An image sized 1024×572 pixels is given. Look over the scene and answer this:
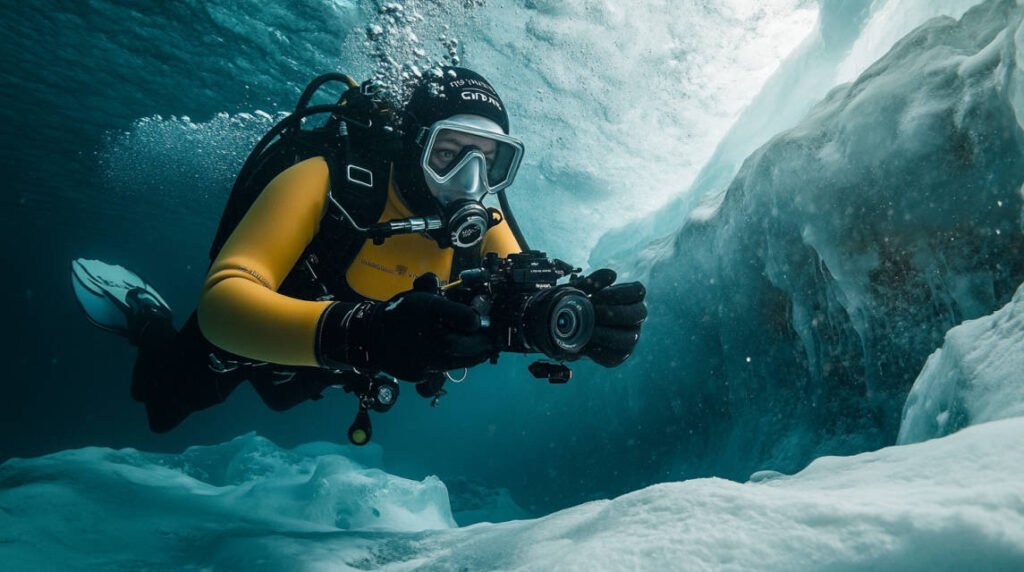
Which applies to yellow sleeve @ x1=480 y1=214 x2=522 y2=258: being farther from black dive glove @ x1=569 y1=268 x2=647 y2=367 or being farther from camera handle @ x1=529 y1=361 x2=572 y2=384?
camera handle @ x1=529 y1=361 x2=572 y2=384

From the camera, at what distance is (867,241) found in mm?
5316

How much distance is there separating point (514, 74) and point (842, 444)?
1065 centimetres

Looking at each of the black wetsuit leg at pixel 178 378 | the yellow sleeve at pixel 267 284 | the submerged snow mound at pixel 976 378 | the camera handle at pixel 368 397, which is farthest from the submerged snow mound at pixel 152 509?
the submerged snow mound at pixel 976 378

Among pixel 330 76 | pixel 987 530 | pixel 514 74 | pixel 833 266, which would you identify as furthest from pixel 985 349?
pixel 514 74

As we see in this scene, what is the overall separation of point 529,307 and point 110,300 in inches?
231

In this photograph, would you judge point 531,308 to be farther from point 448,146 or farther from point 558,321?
point 448,146

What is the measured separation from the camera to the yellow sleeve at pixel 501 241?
13.4 ft

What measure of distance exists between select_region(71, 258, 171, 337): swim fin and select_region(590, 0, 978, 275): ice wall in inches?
351

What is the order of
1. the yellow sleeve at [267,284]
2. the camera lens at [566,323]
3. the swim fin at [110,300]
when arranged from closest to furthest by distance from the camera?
the camera lens at [566,323] < the yellow sleeve at [267,284] < the swim fin at [110,300]

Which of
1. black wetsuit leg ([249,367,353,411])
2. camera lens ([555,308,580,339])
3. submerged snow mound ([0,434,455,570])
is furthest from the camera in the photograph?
black wetsuit leg ([249,367,353,411])

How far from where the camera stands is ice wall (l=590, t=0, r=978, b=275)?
8008mm

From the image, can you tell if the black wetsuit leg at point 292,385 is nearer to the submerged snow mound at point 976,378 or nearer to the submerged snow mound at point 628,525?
the submerged snow mound at point 628,525

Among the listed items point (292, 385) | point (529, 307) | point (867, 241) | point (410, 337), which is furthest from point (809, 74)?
point (410, 337)

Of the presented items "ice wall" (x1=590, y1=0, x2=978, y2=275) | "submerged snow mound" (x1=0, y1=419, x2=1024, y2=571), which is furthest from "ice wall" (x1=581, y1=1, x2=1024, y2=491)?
"submerged snow mound" (x1=0, y1=419, x2=1024, y2=571)
